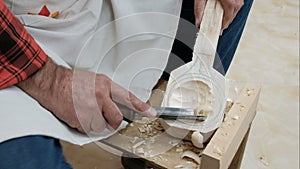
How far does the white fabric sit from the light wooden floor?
272 millimetres

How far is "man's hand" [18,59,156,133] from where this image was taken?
61 centimetres

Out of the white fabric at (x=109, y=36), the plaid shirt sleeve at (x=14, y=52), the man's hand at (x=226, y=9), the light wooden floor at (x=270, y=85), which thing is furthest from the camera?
the light wooden floor at (x=270, y=85)

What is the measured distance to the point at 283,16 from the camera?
1711 mm

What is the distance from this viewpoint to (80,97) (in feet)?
2.04

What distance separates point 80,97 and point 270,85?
88 cm

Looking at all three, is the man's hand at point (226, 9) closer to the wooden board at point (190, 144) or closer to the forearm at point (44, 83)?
the wooden board at point (190, 144)

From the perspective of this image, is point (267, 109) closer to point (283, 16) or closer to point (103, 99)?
point (283, 16)

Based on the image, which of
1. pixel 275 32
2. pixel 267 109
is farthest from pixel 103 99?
pixel 275 32

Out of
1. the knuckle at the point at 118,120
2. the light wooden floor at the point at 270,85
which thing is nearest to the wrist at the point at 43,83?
the knuckle at the point at 118,120

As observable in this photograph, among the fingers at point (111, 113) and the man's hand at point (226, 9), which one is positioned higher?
the man's hand at point (226, 9)

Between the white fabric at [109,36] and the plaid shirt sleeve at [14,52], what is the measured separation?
0.07 metres

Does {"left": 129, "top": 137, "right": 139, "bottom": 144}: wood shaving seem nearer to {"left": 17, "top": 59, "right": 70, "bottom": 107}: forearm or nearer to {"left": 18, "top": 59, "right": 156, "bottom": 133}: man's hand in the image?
{"left": 18, "top": 59, "right": 156, "bottom": 133}: man's hand

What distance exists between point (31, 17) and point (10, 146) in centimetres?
24

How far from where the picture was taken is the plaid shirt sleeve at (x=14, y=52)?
0.58 meters
